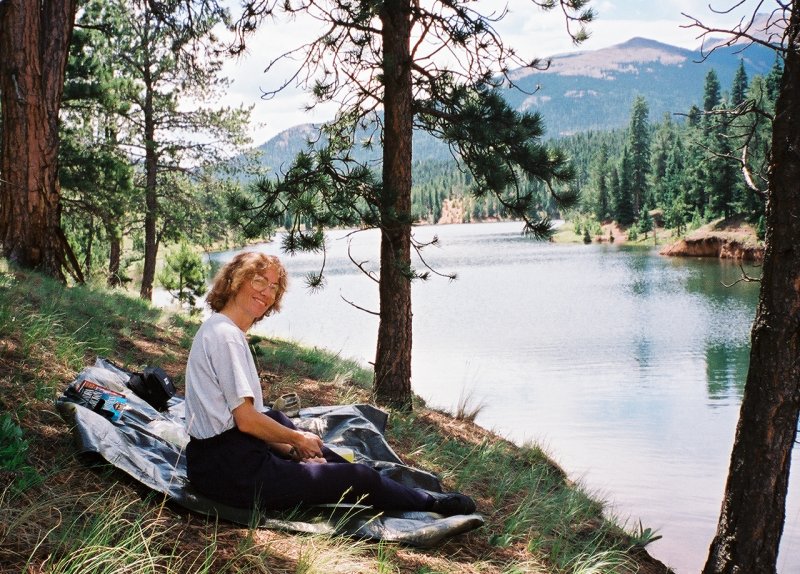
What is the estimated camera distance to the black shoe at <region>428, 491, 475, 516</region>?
3748mm

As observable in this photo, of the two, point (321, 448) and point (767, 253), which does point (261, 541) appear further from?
point (767, 253)

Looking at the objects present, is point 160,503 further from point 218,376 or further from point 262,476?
point 218,376

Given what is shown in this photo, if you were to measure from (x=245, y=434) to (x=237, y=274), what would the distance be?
749mm

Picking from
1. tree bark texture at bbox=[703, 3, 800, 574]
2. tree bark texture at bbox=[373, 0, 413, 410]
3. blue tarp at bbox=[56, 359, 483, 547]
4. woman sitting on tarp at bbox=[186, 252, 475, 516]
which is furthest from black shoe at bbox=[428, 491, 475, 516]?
tree bark texture at bbox=[373, 0, 413, 410]

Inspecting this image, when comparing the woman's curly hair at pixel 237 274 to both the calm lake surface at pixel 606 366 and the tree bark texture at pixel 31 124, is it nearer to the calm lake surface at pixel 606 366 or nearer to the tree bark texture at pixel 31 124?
the calm lake surface at pixel 606 366

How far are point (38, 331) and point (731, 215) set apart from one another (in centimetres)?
4649

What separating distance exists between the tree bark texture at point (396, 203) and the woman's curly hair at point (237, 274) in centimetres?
297

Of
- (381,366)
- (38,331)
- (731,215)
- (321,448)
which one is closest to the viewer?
(321,448)

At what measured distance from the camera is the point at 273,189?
249 inches

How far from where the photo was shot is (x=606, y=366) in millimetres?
16781

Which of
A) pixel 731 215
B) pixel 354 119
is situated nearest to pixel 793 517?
pixel 354 119

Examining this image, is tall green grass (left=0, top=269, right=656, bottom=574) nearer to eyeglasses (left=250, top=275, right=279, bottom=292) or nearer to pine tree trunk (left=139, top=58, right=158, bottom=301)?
eyeglasses (left=250, top=275, right=279, bottom=292)

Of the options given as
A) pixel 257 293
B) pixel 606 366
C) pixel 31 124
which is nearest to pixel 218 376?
pixel 257 293

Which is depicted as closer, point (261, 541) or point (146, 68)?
point (261, 541)
